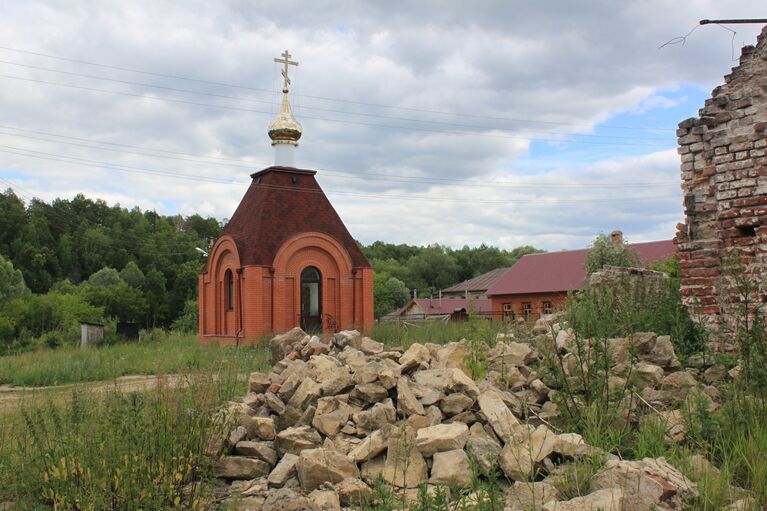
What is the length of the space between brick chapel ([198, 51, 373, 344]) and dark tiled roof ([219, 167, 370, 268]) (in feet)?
0.10

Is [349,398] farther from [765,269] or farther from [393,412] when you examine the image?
[765,269]

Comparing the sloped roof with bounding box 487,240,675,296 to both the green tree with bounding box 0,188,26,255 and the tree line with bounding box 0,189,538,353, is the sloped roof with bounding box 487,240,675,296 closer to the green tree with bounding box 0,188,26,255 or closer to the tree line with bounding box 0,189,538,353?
the tree line with bounding box 0,189,538,353

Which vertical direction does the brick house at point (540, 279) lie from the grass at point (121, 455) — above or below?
above

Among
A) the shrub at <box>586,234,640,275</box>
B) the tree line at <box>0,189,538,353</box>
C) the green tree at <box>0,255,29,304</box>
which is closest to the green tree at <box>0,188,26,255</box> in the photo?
the tree line at <box>0,189,538,353</box>

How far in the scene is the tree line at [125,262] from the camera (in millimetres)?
53469

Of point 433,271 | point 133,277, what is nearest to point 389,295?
point 433,271

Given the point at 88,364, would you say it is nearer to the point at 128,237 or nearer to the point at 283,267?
the point at 283,267

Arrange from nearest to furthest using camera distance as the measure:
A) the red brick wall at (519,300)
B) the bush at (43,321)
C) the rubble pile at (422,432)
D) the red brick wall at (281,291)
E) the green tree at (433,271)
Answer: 1. the rubble pile at (422,432)
2. the red brick wall at (281,291)
3. the bush at (43,321)
4. the red brick wall at (519,300)
5. the green tree at (433,271)

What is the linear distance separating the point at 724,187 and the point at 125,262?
223 ft

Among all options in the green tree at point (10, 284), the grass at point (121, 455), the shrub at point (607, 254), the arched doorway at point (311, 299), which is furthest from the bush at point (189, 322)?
the grass at point (121, 455)

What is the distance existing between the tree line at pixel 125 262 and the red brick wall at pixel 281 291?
23.8m

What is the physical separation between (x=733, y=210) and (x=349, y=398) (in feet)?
15.1

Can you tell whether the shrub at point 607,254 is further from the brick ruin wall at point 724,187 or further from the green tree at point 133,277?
the green tree at point 133,277

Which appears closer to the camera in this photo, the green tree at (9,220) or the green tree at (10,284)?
the green tree at (10,284)
